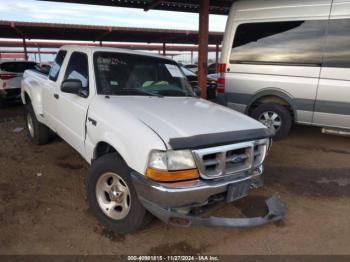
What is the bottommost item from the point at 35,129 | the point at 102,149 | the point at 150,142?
the point at 35,129

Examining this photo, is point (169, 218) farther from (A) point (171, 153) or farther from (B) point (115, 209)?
(B) point (115, 209)

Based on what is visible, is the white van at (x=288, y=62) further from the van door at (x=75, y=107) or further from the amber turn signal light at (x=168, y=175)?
the amber turn signal light at (x=168, y=175)

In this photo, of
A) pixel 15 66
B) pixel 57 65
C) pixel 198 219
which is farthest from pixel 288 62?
pixel 15 66

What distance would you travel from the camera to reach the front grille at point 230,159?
2.69 metres

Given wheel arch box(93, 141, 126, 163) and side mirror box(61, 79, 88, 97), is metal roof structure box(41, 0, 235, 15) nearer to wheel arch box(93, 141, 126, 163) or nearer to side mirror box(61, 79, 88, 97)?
side mirror box(61, 79, 88, 97)

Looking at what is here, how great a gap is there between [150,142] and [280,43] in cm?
472

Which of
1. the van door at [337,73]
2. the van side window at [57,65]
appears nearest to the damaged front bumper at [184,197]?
the van side window at [57,65]

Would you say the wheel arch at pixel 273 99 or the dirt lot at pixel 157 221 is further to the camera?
the wheel arch at pixel 273 99

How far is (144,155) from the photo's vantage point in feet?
8.60

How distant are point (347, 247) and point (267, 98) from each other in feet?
12.9

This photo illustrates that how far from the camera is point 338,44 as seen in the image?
18.5 ft

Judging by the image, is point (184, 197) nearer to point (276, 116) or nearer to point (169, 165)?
point (169, 165)

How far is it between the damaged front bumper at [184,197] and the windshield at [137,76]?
1.43 meters

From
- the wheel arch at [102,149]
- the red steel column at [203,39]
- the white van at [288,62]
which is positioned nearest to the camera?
the wheel arch at [102,149]
